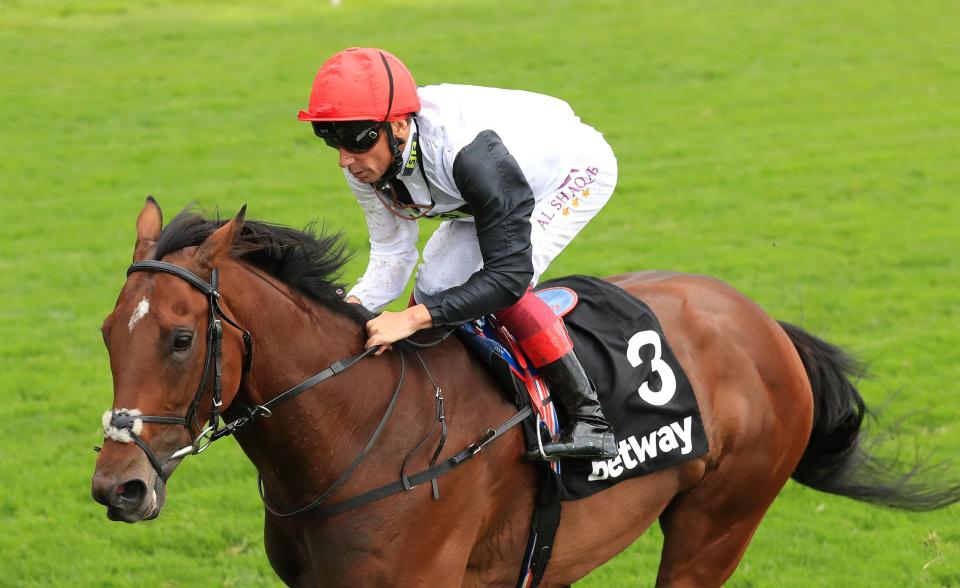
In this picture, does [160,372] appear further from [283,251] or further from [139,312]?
[283,251]

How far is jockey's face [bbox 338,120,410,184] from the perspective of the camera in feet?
11.6

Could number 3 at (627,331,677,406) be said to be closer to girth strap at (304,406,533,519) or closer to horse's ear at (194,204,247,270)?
girth strap at (304,406,533,519)

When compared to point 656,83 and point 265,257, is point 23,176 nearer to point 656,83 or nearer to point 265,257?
point 656,83

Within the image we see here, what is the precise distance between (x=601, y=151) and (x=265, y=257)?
140 cm

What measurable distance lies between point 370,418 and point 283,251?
0.59 m

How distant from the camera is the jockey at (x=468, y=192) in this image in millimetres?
3467

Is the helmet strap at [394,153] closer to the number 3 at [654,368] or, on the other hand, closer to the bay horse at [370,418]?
the bay horse at [370,418]

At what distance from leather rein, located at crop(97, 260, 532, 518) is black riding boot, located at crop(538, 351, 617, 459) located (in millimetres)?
140

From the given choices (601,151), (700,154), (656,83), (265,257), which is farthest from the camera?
(656,83)

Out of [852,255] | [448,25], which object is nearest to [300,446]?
[852,255]

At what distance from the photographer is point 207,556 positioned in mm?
5668

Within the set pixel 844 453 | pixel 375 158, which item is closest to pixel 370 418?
pixel 375 158

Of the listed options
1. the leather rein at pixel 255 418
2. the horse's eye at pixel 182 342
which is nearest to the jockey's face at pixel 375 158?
the leather rein at pixel 255 418

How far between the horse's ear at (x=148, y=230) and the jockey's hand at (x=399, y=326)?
0.72 m
